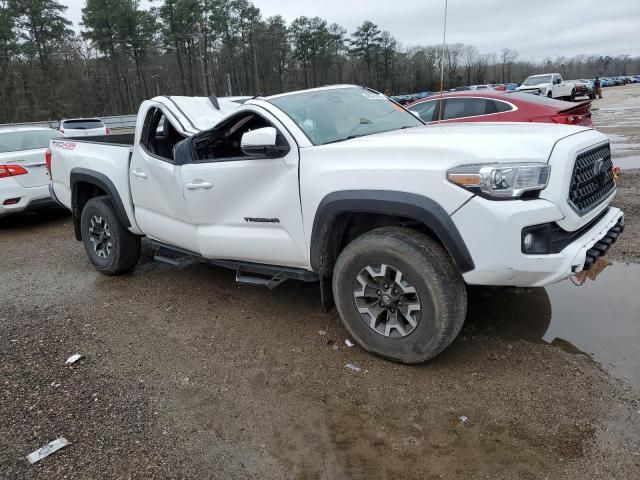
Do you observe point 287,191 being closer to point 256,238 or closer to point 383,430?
point 256,238

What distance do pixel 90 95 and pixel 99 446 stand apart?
61.7 m

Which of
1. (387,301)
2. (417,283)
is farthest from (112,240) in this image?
(417,283)

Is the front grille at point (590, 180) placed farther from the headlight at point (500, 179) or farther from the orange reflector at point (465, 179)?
the orange reflector at point (465, 179)

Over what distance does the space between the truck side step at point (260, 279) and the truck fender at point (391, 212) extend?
48cm

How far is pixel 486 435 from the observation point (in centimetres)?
272

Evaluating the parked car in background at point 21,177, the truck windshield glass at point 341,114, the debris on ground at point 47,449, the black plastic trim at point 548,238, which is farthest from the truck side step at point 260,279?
the parked car in background at point 21,177

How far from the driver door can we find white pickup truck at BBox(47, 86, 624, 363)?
0.01 metres

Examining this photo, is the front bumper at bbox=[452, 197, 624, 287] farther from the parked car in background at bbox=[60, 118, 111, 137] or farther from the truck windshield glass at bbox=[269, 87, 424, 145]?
the parked car in background at bbox=[60, 118, 111, 137]

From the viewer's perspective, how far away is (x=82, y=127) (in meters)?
17.1

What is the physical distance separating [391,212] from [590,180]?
137 cm

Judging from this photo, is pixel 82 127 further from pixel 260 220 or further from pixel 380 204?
pixel 380 204

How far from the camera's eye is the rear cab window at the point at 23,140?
8.40 metres

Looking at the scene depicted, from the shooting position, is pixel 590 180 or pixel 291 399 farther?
pixel 590 180

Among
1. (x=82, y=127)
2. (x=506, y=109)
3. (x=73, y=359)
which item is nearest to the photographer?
(x=73, y=359)
